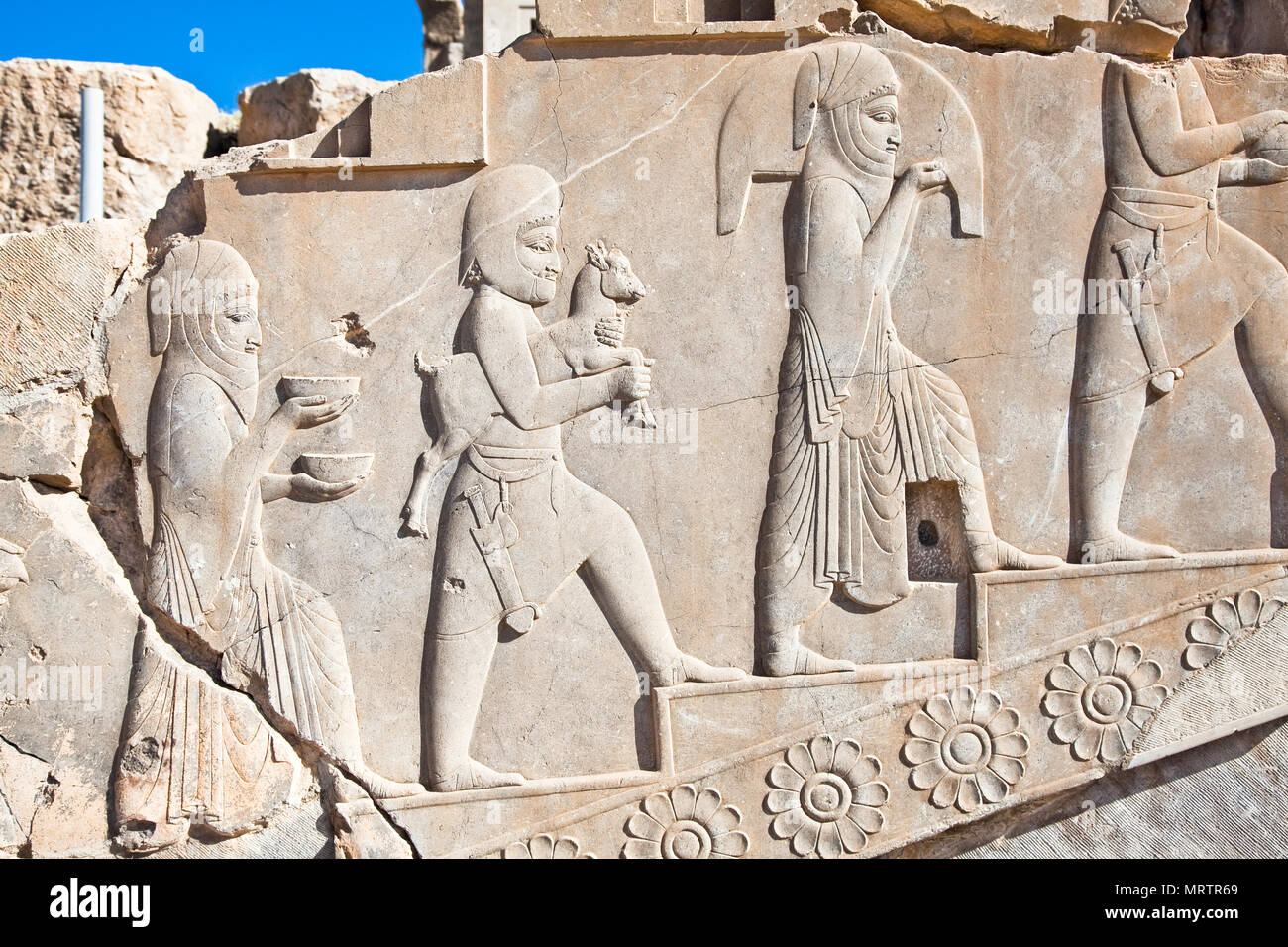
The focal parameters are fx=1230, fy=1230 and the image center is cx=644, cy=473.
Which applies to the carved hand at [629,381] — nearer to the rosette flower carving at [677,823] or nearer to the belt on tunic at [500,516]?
the belt on tunic at [500,516]

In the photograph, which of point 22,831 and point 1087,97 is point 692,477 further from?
point 22,831

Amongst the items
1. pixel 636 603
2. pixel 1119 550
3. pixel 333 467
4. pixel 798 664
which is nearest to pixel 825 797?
pixel 798 664

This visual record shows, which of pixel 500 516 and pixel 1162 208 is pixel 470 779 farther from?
pixel 1162 208

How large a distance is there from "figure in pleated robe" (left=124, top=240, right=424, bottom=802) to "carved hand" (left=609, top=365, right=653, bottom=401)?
837mm

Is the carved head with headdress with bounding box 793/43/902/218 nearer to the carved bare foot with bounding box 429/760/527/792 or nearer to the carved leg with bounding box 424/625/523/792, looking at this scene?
the carved leg with bounding box 424/625/523/792

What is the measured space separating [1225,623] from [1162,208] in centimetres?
136

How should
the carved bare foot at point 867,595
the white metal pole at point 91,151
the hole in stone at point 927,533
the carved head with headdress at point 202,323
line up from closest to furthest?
the carved head with headdress at point 202,323, the carved bare foot at point 867,595, the hole in stone at point 927,533, the white metal pole at point 91,151

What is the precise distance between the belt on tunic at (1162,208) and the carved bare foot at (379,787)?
2917 mm

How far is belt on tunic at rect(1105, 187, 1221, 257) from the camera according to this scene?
156 inches

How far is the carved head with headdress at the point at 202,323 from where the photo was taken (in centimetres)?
383

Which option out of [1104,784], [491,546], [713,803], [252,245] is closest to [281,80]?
[252,245]

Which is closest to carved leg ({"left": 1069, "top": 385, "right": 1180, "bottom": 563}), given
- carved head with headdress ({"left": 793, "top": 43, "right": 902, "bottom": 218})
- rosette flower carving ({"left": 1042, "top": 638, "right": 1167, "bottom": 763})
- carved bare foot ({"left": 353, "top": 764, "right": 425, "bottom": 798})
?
rosette flower carving ({"left": 1042, "top": 638, "right": 1167, "bottom": 763})

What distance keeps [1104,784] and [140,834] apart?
311cm
